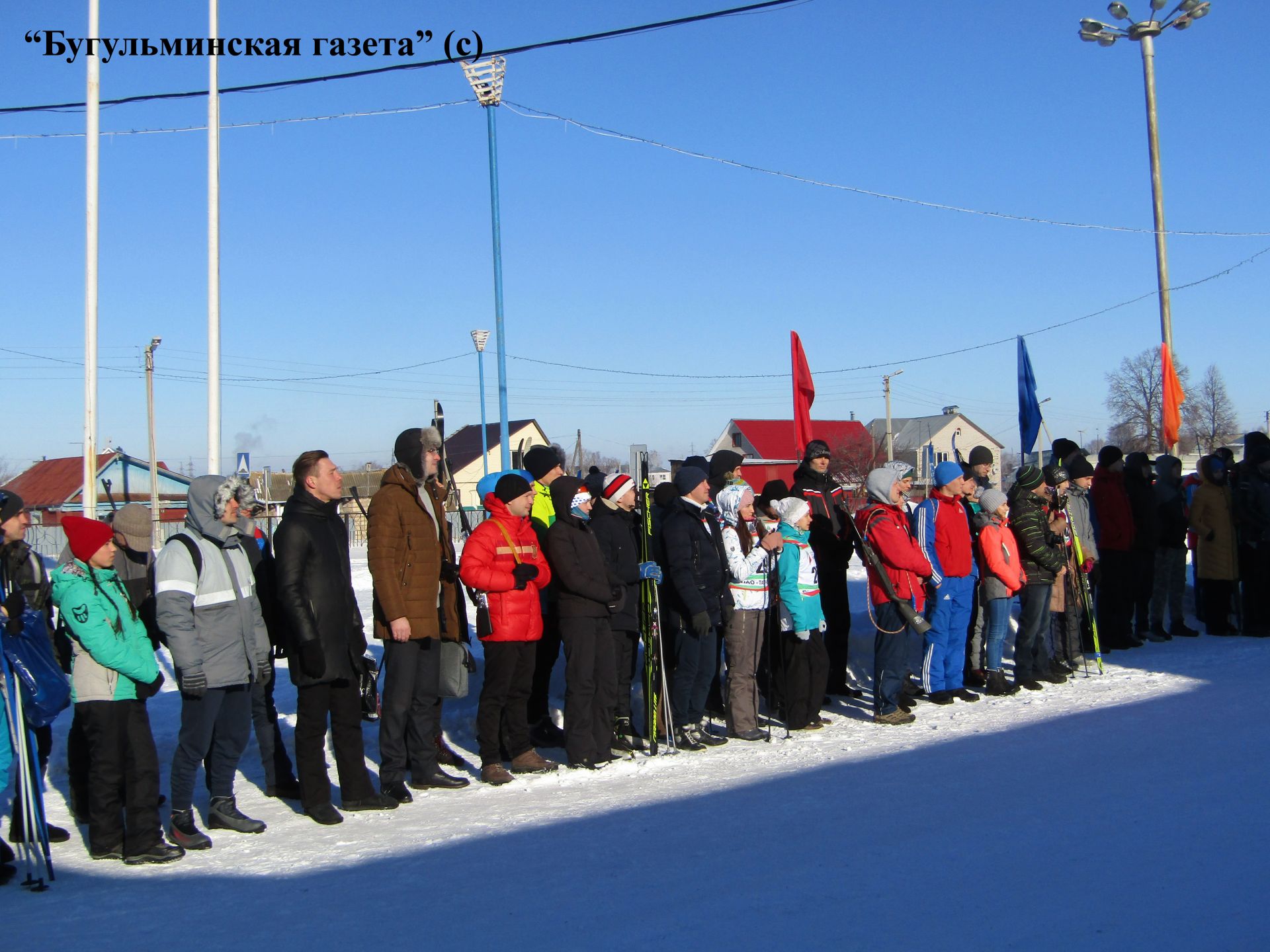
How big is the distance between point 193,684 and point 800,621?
454 centimetres

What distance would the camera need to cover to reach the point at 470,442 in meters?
86.2

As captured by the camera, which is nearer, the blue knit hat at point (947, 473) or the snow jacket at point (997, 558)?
the blue knit hat at point (947, 473)

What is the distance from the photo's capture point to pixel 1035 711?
923 centimetres

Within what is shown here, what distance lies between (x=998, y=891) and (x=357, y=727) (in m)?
3.94

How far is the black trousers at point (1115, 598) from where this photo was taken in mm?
12375

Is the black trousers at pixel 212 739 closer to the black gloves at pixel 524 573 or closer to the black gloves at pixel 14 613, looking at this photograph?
the black gloves at pixel 14 613

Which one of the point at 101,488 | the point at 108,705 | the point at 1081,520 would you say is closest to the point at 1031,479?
the point at 1081,520

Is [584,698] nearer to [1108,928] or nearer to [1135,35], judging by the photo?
[1108,928]

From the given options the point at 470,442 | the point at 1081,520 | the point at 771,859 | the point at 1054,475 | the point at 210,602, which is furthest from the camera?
the point at 470,442

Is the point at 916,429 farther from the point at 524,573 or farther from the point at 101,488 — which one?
the point at 524,573

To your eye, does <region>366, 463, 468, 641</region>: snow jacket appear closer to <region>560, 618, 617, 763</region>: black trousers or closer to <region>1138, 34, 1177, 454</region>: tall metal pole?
<region>560, 618, 617, 763</region>: black trousers

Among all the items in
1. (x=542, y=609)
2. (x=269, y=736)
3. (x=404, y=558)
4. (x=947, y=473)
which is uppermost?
(x=947, y=473)

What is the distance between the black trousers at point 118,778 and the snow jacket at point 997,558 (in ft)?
23.5

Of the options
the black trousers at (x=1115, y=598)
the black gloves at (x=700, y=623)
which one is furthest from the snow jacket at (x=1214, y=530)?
the black gloves at (x=700, y=623)
